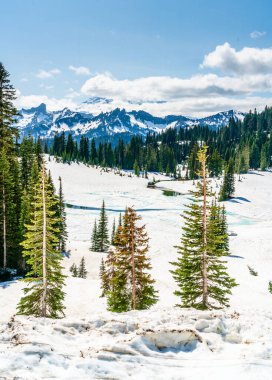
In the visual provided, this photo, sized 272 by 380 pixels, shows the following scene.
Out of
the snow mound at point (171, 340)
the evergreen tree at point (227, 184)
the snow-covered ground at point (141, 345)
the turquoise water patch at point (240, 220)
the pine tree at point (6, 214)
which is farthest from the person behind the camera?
Result: the evergreen tree at point (227, 184)

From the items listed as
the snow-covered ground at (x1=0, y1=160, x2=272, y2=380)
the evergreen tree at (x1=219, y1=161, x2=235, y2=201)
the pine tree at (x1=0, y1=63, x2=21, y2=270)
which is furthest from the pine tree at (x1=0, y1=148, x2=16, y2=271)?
the evergreen tree at (x1=219, y1=161, x2=235, y2=201)

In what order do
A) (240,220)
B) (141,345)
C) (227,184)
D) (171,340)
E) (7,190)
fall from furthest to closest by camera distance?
(227,184), (240,220), (7,190), (171,340), (141,345)

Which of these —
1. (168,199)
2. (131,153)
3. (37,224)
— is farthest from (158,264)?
(131,153)

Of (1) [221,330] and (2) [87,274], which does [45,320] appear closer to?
(1) [221,330]

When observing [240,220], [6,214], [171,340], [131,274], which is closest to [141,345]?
[171,340]

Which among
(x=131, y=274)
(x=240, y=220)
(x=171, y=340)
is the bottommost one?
(x=240, y=220)

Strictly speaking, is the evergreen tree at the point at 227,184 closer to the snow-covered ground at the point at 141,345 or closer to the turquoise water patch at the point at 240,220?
the turquoise water patch at the point at 240,220

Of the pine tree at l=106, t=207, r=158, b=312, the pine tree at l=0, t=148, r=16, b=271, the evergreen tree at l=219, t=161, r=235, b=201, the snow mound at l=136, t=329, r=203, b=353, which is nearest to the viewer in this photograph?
the snow mound at l=136, t=329, r=203, b=353

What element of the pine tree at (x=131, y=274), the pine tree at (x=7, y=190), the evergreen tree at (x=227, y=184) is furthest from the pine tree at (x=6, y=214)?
the evergreen tree at (x=227, y=184)

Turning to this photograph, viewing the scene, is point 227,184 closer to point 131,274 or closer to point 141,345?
point 131,274

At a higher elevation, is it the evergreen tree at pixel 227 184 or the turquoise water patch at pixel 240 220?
the evergreen tree at pixel 227 184

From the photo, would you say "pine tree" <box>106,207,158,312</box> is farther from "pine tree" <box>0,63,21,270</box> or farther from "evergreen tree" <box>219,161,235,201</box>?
"evergreen tree" <box>219,161,235,201</box>

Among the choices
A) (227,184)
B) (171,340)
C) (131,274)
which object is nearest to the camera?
(171,340)

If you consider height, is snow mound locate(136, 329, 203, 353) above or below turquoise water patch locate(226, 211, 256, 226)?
above
